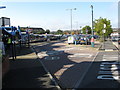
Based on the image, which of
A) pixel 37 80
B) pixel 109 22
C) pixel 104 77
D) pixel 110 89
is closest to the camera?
pixel 110 89

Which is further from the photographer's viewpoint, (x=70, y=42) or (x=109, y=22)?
(x=109, y=22)

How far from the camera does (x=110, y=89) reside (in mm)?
7668

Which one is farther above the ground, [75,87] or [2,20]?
[2,20]

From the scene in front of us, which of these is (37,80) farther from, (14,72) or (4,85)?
(14,72)

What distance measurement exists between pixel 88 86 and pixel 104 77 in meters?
1.94

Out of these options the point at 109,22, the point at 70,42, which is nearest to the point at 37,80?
the point at 70,42

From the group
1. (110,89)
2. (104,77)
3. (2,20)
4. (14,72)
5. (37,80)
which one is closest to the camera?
(110,89)

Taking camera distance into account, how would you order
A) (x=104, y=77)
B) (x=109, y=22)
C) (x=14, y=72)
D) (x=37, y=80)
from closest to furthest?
(x=37, y=80)
(x=104, y=77)
(x=14, y=72)
(x=109, y=22)

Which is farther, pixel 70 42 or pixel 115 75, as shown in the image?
pixel 70 42

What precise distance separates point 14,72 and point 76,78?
351 cm

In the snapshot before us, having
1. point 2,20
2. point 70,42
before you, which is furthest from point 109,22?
point 2,20

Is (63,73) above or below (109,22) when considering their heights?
below

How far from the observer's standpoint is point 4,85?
805cm

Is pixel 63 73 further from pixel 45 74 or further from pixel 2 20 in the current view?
pixel 2 20
